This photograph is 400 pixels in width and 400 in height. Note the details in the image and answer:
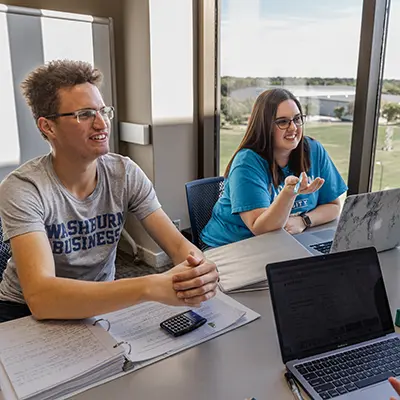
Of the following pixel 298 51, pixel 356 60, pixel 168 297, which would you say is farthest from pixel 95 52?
pixel 168 297

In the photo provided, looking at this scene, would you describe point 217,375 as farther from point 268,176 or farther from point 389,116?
A: point 389,116

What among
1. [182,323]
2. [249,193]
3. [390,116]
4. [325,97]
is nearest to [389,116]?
[390,116]

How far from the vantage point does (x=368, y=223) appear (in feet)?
4.36

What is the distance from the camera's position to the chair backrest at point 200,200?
6.11 feet

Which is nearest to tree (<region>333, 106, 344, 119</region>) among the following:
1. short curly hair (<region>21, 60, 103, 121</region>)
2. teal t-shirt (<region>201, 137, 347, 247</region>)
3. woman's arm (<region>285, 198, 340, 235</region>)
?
teal t-shirt (<region>201, 137, 347, 247</region>)

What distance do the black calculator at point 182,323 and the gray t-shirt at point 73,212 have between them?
453 mm

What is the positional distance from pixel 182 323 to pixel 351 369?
389mm

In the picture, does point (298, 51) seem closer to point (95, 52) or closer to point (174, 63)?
point (174, 63)

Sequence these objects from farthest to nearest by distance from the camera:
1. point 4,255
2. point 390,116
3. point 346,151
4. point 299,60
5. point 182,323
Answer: point 299,60 → point 346,151 → point 390,116 → point 4,255 → point 182,323

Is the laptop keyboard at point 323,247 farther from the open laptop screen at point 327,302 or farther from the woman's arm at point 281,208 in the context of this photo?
the open laptop screen at point 327,302

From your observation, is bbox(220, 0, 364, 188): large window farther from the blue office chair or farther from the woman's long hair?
the blue office chair

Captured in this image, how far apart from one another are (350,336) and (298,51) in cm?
212

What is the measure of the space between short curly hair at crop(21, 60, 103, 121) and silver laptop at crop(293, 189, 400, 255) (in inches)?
36.1

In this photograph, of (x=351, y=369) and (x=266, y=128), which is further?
(x=266, y=128)
